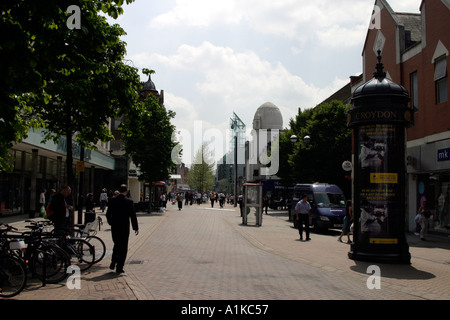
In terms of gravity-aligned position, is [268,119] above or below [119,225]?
above

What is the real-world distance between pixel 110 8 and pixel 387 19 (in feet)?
67.9

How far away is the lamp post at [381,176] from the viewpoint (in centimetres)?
1088

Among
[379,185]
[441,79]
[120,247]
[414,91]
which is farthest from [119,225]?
[414,91]

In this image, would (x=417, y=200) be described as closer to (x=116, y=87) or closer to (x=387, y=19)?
(x=387, y=19)

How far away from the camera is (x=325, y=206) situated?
Result: 70.5 ft

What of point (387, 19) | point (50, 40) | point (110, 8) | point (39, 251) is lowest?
point (39, 251)

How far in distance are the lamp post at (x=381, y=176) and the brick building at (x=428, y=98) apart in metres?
8.19

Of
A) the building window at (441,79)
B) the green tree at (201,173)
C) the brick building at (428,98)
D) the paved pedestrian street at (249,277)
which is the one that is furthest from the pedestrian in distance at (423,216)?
the green tree at (201,173)

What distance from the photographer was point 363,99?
11328 mm

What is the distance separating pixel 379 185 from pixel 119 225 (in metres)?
6.51

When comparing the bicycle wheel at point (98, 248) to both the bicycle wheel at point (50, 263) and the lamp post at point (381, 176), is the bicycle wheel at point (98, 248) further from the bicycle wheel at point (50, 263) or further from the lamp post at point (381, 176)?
the lamp post at point (381, 176)

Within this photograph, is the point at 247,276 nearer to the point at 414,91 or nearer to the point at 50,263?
the point at 50,263

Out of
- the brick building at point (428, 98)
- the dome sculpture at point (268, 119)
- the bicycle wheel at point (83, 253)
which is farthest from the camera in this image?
the dome sculpture at point (268, 119)

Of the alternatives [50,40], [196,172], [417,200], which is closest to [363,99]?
[50,40]
